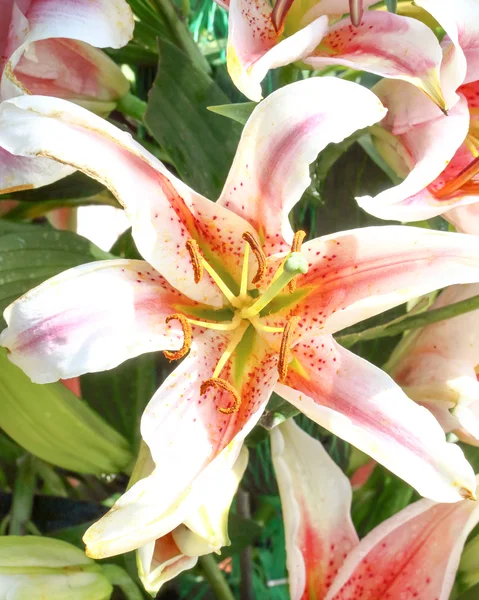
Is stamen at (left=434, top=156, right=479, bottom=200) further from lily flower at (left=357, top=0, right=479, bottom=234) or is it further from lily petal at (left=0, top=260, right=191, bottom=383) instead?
lily petal at (left=0, top=260, right=191, bottom=383)

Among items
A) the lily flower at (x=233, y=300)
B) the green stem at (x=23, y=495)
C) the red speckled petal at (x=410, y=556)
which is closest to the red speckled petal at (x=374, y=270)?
the lily flower at (x=233, y=300)

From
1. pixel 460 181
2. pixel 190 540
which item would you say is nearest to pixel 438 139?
pixel 460 181

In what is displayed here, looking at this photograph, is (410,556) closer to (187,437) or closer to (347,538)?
(347,538)

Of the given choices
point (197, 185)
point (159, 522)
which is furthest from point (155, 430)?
point (197, 185)

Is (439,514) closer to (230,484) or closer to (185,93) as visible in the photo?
(230,484)

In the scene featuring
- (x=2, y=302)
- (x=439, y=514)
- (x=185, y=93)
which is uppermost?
(x=185, y=93)

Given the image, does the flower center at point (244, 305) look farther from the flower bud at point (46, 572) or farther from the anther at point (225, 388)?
the flower bud at point (46, 572)

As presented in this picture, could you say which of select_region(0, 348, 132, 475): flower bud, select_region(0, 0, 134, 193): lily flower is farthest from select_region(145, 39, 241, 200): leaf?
select_region(0, 348, 132, 475): flower bud
